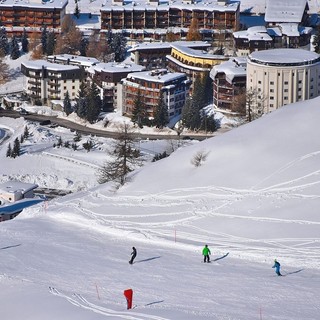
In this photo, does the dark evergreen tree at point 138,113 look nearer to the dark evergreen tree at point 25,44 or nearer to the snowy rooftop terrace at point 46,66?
the snowy rooftop terrace at point 46,66

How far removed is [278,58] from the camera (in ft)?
223

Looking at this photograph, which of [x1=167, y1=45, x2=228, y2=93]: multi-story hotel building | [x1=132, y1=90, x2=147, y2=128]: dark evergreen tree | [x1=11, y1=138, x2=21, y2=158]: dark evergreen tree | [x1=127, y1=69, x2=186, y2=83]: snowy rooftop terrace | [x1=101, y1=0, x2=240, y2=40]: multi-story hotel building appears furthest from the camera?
[x1=101, y1=0, x2=240, y2=40]: multi-story hotel building

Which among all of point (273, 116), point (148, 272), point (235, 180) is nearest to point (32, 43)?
point (273, 116)

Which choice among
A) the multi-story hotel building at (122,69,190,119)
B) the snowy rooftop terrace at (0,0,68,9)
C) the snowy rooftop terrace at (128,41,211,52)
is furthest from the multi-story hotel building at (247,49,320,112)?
the snowy rooftop terrace at (0,0,68,9)

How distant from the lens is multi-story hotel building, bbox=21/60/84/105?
74.2 metres

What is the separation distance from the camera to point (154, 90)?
68.9 m

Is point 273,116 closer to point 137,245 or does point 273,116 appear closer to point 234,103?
point 137,245

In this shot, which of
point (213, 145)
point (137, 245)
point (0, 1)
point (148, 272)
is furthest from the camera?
point (0, 1)

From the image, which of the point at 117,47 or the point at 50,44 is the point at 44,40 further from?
the point at 117,47

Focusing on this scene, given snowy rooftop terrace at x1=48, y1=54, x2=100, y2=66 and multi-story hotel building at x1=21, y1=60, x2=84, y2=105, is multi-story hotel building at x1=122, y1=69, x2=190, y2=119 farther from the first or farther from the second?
snowy rooftop terrace at x1=48, y1=54, x2=100, y2=66

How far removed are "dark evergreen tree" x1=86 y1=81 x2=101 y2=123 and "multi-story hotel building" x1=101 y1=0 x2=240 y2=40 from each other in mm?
16142

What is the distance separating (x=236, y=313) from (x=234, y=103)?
41603mm

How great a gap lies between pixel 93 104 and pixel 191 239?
35.3 m

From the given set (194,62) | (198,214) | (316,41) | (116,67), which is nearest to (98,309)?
(198,214)
